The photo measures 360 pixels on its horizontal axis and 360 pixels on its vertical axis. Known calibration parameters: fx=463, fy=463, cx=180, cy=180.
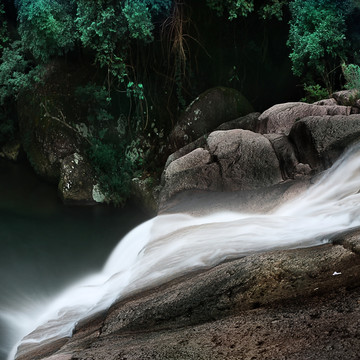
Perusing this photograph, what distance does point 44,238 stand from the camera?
26.3 feet

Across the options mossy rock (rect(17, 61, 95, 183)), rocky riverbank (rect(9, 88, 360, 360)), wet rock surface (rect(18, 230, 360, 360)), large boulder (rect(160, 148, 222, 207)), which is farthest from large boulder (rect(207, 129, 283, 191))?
mossy rock (rect(17, 61, 95, 183))

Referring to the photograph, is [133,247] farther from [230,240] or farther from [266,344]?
[266,344]

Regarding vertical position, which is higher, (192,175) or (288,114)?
(288,114)

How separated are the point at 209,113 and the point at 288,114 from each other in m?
2.05

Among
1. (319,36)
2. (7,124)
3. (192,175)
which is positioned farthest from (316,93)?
(7,124)

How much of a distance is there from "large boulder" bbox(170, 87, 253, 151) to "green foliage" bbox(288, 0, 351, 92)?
1.19m

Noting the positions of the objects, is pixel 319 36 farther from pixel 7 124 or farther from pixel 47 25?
pixel 7 124

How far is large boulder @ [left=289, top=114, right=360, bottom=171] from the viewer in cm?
538

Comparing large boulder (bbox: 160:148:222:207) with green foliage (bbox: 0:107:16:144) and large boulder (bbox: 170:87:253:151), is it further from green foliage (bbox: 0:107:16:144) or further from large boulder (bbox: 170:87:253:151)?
green foliage (bbox: 0:107:16:144)

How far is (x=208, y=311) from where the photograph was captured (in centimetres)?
267

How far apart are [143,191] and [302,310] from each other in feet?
21.7

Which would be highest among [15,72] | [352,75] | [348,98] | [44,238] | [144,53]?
[15,72]

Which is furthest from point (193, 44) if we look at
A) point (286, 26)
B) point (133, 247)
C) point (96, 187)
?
point (133, 247)

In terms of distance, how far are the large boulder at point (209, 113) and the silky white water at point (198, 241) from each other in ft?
10.1
